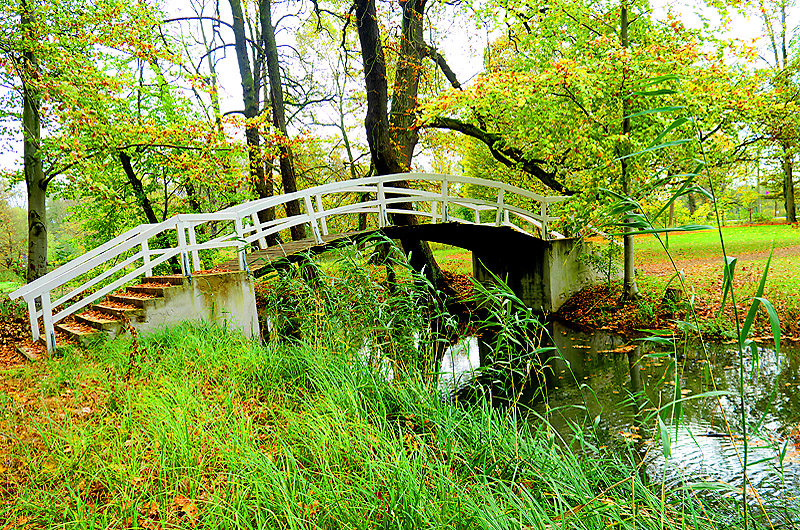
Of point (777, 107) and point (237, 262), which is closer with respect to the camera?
point (237, 262)

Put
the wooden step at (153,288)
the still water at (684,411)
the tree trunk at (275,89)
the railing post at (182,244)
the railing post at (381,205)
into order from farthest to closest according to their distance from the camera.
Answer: the tree trunk at (275,89), the railing post at (381,205), the railing post at (182,244), the wooden step at (153,288), the still water at (684,411)

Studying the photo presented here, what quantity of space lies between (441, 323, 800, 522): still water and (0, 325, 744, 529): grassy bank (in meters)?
0.39

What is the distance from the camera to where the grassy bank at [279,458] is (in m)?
2.34

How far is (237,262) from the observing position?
768 cm

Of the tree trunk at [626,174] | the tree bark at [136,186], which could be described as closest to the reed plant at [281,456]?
the tree trunk at [626,174]

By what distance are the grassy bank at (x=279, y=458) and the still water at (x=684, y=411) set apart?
0.39 metres

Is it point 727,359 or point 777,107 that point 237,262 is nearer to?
point 727,359

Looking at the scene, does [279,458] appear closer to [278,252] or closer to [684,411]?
[684,411]

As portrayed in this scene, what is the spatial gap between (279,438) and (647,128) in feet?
27.8

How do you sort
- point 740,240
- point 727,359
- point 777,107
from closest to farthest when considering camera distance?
point 727,359
point 777,107
point 740,240

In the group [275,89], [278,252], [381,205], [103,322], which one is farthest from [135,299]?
[275,89]

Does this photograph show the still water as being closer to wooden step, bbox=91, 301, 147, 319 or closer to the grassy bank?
the grassy bank

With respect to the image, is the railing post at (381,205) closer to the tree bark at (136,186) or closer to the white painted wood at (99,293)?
the white painted wood at (99,293)

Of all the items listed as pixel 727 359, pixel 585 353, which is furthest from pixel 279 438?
pixel 727 359
